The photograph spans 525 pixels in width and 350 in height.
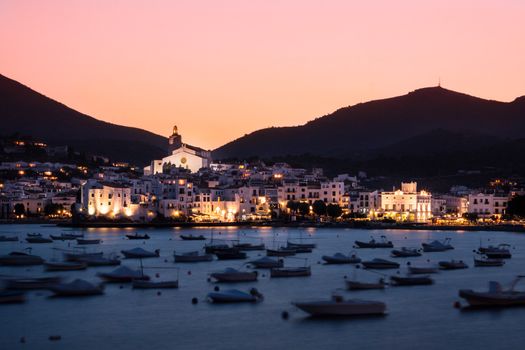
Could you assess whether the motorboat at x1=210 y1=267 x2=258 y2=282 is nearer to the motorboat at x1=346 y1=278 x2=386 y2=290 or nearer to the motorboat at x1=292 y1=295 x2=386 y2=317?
the motorboat at x1=346 y1=278 x2=386 y2=290

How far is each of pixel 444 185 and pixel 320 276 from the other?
81.6 m

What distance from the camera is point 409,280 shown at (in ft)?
92.7

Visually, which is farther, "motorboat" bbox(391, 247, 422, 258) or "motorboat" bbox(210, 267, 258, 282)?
"motorboat" bbox(391, 247, 422, 258)

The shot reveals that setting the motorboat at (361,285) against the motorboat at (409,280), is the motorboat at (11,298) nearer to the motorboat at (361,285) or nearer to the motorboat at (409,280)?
the motorboat at (361,285)

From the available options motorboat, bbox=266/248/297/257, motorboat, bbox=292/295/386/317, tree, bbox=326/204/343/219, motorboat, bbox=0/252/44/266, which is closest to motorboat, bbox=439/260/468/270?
motorboat, bbox=266/248/297/257

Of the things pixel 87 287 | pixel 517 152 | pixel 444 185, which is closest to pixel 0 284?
pixel 87 287

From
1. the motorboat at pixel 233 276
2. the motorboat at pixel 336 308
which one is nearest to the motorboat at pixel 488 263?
the motorboat at pixel 233 276

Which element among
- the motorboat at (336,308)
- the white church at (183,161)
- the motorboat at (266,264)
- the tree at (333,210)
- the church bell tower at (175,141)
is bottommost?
the motorboat at (336,308)

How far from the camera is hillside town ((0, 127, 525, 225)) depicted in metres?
68.2

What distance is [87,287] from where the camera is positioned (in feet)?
83.3

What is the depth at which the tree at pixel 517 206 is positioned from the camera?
214ft

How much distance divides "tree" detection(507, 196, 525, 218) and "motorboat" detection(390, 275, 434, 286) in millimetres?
→ 38545

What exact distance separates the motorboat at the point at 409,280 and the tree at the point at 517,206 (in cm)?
3854

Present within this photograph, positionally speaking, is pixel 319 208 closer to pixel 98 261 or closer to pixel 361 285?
pixel 98 261
